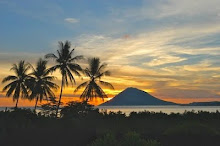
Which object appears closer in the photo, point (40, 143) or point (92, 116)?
point (40, 143)

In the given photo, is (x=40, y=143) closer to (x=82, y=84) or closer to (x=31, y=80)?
(x=82, y=84)

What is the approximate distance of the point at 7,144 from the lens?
54.0 feet

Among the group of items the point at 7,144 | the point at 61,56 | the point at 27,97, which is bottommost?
the point at 7,144

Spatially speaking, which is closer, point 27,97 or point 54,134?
point 54,134

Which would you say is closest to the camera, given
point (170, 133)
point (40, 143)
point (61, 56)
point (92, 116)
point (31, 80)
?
point (40, 143)

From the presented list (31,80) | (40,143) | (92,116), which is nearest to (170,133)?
(40,143)

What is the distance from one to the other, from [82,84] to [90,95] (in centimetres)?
202

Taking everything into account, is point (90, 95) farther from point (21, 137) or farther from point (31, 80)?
point (21, 137)

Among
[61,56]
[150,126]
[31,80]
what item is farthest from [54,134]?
[31,80]

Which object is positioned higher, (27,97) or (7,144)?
(27,97)

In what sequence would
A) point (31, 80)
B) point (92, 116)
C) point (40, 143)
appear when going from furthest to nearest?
point (31, 80), point (92, 116), point (40, 143)

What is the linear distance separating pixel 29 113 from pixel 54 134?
1213cm

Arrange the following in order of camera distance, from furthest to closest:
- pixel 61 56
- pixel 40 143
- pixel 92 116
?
1. pixel 61 56
2. pixel 92 116
3. pixel 40 143

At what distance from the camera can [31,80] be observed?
5038 cm
